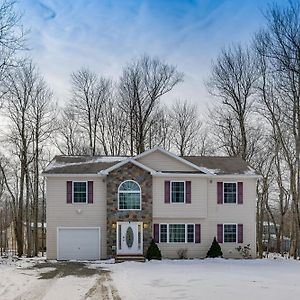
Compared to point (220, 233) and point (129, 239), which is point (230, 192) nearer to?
point (220, 233)

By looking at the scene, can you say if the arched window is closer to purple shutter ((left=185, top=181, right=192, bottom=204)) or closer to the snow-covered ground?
purple shutter ((left=185, top=181, right=192, bottom=204))

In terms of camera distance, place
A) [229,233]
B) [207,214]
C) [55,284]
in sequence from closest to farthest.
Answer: [55,284], [207,214], [229,233]

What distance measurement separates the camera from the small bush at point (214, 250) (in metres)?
27.2

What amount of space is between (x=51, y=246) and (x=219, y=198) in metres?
9.96

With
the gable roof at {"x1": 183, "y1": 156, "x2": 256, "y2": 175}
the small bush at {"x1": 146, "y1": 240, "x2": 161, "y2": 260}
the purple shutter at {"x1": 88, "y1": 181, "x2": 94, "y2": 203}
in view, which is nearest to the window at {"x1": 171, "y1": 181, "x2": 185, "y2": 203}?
the gable roof at {"x1": 183, "y1": 156, "x2": 256, "y2": 175}

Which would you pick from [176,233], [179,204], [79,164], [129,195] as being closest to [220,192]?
[179,204]

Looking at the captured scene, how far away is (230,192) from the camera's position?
94.2ft

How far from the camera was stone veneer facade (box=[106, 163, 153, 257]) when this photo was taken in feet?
89.9

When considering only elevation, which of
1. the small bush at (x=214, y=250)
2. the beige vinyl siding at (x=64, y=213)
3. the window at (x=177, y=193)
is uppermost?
the window at (x=177, y=193)

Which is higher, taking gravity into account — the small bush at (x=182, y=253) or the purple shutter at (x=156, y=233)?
the purple shutter at (x=156, y=233)

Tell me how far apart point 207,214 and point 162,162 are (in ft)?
12.9

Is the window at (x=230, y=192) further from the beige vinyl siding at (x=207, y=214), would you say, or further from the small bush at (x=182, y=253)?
the small bush at (x=182, y=253)

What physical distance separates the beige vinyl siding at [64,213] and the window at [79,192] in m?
0.31

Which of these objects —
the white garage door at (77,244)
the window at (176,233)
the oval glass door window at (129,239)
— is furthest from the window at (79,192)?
the window at (176,233)
